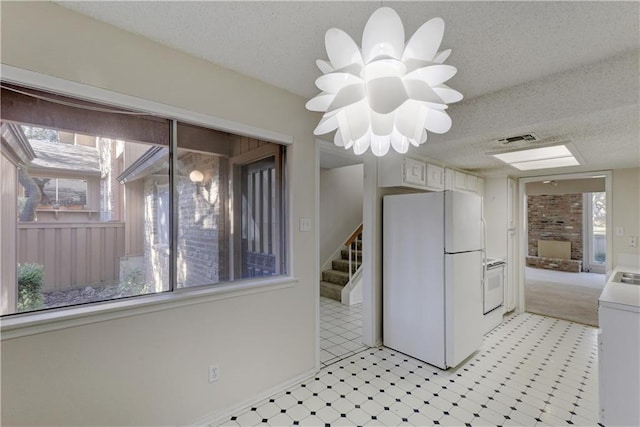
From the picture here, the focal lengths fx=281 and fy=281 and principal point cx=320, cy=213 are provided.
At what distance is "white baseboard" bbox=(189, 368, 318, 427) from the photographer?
192cm

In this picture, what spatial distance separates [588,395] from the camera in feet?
7.39

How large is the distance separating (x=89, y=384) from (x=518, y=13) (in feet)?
9.75

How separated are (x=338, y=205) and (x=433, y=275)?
3302mm

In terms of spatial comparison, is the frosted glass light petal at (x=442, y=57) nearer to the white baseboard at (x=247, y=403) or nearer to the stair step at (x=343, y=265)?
the white baseboard at (x=247, y=403)

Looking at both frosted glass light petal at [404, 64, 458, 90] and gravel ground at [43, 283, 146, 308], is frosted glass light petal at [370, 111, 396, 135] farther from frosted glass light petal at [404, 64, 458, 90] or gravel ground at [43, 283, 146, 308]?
gravel ground at [43, 283, 146, 308]

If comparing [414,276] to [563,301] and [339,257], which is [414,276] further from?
[563,301]

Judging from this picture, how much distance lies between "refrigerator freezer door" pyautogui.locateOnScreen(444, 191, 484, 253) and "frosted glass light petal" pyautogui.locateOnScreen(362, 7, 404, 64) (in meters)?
1.91

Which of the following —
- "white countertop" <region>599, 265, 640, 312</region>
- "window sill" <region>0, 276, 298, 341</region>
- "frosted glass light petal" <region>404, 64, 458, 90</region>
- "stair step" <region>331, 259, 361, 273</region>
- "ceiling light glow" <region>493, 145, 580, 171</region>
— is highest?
"ceiling light glow" <region>493, 145, 580, 171</region>

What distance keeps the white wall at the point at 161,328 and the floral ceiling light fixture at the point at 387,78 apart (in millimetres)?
1154

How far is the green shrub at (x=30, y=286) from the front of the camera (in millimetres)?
1434

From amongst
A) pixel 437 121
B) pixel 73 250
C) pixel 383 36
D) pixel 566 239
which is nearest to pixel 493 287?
pixel 437 121

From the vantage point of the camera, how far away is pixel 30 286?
1.46 metres

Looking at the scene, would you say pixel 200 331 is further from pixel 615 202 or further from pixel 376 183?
pixel 615 202

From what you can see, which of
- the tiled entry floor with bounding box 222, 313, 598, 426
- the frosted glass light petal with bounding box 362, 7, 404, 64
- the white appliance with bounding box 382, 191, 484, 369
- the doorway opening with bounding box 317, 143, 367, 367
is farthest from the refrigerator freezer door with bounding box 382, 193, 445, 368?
the frosted glass light petal with bounding box 362, 7, 404, 64
